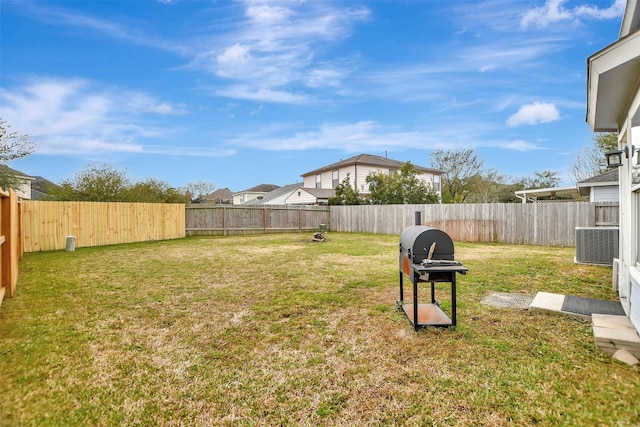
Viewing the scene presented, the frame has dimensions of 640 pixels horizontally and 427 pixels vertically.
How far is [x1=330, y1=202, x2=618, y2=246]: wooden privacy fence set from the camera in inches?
396

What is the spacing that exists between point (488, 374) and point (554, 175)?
32.1 m

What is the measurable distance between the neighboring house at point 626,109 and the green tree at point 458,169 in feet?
77.6

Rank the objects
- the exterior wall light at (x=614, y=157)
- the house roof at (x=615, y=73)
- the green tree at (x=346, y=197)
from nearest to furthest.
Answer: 1. the house roof at (x=615, y=73)
2. the exterior wall light at (x=614, y=157)
3. the green tree at (x=346, y=197)

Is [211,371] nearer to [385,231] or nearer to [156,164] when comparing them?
[385,231]

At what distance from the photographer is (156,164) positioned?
1978 centimetres

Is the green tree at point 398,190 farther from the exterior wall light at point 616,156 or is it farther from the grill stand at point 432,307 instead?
the grill stand at point 432,307

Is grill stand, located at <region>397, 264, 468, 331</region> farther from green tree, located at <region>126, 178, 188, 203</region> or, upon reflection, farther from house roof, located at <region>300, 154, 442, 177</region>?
house roof, located at <region>300, 154, 442, 177</region>

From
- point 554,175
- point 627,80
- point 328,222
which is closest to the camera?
point 627,80

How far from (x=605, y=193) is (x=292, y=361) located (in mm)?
13705

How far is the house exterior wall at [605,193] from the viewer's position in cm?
1089

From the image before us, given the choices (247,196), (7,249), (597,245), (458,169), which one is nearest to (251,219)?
(7,249)

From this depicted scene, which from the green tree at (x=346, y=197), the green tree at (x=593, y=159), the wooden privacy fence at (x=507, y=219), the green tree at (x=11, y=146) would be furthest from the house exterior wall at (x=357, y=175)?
the green tree at (x=11, y=146)

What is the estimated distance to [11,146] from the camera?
1051cm

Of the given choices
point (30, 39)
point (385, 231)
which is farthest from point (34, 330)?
point (385, 231)
